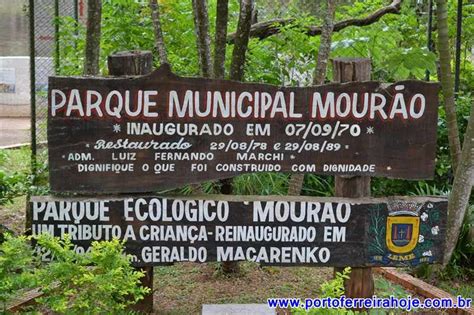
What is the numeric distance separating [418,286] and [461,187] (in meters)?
0.82

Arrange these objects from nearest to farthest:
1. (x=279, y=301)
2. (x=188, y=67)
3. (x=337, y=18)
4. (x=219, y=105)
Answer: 1. (x=219, y=105)
2. (x=279, y=301)
3. (x=188, y=67)
4. (x=337, y=18)

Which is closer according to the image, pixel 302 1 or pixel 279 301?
pixel 279 301

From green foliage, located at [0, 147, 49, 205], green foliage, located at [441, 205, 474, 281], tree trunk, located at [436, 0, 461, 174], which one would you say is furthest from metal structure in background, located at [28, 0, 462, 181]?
green foliage, located at [441, 205, 474, 281]

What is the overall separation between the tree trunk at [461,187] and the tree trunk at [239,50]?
1.70 m

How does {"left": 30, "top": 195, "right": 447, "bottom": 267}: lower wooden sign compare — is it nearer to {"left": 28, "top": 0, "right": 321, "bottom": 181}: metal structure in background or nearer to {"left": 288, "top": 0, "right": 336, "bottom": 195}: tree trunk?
{"left": 288, "top": 0, "right": 336, "bottom": 195}: tree trunk

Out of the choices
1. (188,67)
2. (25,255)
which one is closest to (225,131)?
(25,255)

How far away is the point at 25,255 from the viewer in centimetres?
347

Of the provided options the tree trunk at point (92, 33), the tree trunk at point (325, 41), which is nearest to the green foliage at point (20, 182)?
the tree trunk at point (92, 33)

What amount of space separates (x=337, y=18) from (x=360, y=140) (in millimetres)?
5020

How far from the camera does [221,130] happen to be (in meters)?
3.97

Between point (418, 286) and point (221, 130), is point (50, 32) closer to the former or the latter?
point (221, 130)

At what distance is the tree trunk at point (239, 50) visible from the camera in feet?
15.7

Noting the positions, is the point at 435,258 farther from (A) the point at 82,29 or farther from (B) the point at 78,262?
(A) the point at 82,29

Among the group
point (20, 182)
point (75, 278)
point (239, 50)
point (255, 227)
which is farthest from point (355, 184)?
point (20, 182)
